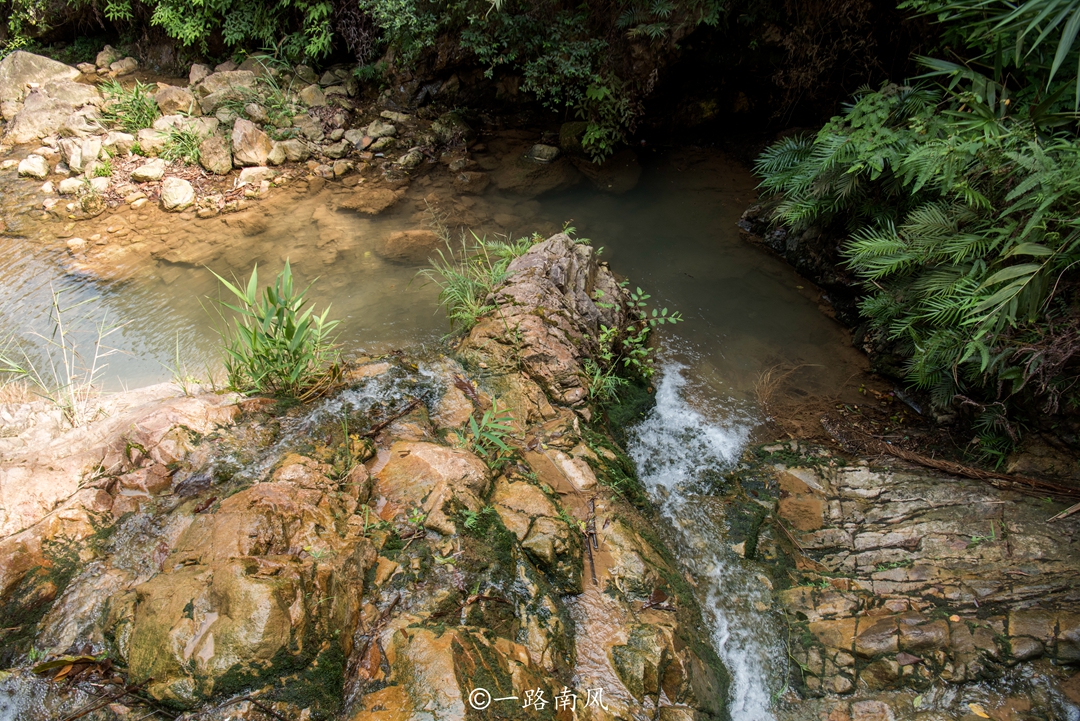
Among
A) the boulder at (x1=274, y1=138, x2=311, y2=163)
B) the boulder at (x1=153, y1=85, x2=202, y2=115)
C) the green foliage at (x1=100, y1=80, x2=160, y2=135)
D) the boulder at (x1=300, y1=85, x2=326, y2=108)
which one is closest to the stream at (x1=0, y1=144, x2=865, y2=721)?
the boulder at (x1=274, y1=138, x2=311, y2=163)

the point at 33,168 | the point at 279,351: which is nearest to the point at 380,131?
the point at 33,168

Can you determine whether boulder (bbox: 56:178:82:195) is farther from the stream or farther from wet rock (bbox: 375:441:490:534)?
wet rock (bbox: 375:441:490:534)

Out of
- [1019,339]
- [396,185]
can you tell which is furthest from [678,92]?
[1019,339]

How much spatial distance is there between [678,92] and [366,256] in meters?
4.42

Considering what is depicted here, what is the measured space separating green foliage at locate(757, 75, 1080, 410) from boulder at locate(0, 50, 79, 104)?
10104 mm

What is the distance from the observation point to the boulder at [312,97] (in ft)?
25.3

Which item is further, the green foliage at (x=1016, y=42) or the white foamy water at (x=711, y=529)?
the green foliage at (x=1016, y=42)

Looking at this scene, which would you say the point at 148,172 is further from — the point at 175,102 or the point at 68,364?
the point at 68,364

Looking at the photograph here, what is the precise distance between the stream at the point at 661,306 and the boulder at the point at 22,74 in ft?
6.24

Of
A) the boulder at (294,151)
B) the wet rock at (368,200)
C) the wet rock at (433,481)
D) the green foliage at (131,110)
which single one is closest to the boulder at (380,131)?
the boulder at (294,151)

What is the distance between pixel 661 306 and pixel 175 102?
7.04 m

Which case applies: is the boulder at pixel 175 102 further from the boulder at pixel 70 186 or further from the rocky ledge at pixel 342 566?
the rocky ledge at pixel 342 566

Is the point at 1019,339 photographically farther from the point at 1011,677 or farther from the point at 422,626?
the point at 422,626

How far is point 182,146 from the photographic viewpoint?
23.3 ft
